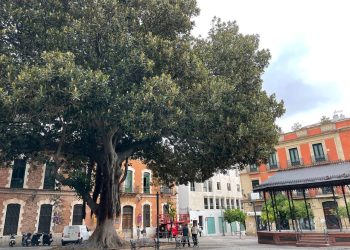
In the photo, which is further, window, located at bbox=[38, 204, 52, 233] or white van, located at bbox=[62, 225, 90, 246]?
window, located at bbox=[38, 204, 52, 233]

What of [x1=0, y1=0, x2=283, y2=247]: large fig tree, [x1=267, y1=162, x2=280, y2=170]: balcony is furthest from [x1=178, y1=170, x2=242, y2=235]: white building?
[x1=0, y1=0, x2=283, y2=247]: large fig tree

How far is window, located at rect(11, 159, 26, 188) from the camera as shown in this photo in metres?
26.7

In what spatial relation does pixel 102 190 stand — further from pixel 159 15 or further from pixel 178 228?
pixel 178 228

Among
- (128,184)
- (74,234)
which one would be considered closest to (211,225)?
(128,184)

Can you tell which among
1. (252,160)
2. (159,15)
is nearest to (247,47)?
(159,15)

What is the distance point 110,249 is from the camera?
1502cm

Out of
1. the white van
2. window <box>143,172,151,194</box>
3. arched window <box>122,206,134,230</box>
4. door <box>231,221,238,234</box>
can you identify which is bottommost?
door <box>231,221,238,234</box>

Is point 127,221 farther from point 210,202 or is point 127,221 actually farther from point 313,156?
point 313,156

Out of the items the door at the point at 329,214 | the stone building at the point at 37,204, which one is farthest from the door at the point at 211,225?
the door at the point at 329,214

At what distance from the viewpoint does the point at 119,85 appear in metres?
12.8

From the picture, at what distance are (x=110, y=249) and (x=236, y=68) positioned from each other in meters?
12.0

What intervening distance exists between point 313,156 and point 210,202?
18.7 metres

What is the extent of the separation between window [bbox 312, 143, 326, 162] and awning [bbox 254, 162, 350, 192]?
1526 centimetres

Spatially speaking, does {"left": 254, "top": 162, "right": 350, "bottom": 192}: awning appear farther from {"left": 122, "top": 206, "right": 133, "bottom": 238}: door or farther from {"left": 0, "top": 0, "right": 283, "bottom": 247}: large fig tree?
{"left": 122, "top": 206, "right": 133, "bottom": 238}: door
